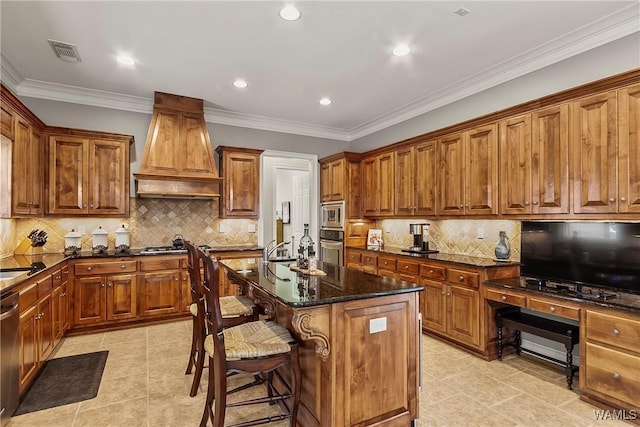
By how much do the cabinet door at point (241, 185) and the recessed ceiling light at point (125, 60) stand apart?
69.7 inches

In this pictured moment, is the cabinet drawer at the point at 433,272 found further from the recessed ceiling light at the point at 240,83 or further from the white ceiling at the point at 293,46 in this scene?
the recessed ceiling light at the point at 240,83

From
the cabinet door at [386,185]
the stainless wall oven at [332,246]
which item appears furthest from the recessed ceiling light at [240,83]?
the stainless wall oven at [332,246]

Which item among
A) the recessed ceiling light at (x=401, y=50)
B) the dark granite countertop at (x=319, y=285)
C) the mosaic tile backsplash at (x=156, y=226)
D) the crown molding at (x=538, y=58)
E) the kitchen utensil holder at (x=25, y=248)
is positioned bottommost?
the dark granite countertop at (x=319, y=285)

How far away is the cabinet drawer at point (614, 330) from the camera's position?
236 centimetres

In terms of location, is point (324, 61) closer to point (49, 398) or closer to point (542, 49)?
point (542, 49)

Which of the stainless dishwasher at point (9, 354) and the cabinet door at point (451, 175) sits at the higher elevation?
the cabinet door at point (451, 175)

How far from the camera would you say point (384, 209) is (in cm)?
531

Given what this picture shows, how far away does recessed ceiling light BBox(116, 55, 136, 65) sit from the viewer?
3.59m

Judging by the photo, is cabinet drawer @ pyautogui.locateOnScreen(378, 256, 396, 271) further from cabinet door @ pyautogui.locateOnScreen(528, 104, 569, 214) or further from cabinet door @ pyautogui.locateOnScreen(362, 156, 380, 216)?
cabinet door @ pyautogui.locateOnScreen(528, 104, 569, 214)

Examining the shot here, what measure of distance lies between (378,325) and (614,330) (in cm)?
182

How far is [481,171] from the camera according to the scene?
3859mm

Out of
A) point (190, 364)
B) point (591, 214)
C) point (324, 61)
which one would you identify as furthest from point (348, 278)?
point (324, 61)

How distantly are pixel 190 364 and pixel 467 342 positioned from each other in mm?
2798

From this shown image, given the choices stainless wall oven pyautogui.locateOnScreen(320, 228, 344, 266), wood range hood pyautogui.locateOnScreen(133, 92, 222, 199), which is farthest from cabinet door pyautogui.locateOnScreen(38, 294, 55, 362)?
stainless wall oven pyautogui.locateOnScreen(320, 228, 344, 266)
